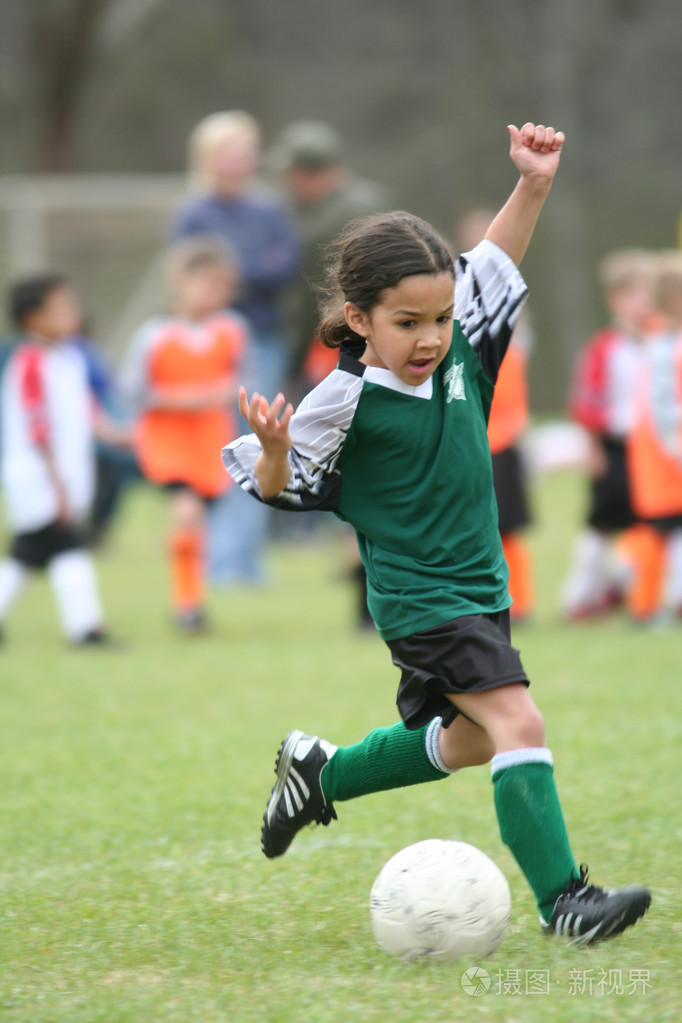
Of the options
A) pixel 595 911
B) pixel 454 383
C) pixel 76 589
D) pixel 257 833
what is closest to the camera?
pixel 595 911

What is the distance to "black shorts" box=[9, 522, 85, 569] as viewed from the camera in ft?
22.5

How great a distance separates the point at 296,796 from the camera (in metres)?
3.20

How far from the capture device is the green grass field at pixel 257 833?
2.50 metres

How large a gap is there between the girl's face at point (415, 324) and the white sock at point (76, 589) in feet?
13.8

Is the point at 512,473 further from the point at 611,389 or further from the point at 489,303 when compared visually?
the point at 489,303

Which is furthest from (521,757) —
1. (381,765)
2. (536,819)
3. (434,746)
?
(381,765)

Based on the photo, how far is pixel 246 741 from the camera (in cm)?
491

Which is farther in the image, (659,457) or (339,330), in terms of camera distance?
(659,457)

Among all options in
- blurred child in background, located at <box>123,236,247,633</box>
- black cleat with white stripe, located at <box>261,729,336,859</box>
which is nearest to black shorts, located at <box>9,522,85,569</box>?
blurred child in background, located at <box>123,236,247,633</box>

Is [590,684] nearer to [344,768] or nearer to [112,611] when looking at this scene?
[344,768]

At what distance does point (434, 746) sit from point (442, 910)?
0.44 metres

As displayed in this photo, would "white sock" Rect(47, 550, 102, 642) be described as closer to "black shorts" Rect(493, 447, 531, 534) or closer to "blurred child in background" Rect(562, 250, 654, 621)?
"black shorts" Rect(493, 447, 531, 534)

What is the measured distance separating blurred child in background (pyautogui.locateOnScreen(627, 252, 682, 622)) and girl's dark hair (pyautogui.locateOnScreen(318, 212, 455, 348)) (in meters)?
4.11

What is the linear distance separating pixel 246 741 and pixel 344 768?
1.77 metres
